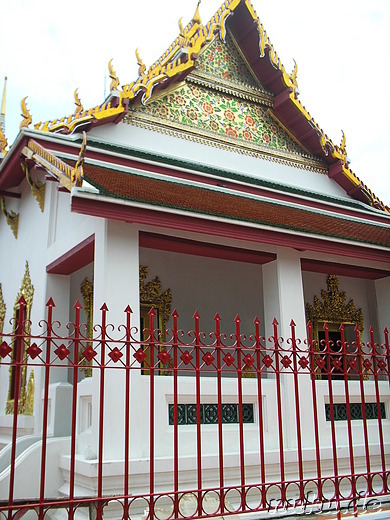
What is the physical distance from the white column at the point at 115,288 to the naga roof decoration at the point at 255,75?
2.51m

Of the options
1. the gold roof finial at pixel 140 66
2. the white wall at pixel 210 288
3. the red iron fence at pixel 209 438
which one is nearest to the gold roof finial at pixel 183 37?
the gold roof finial at pixel 140 66

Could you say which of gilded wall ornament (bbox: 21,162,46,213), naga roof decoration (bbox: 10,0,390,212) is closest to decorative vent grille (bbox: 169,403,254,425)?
gilded wall ornament (bbox: 21,162,46,213)

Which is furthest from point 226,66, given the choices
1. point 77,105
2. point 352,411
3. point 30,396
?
point 30,396

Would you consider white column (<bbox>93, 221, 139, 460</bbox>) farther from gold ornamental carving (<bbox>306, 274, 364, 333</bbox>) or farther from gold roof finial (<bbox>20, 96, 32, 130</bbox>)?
gold ornamental carving (<bbox>306, 274, 364, 333</bbox>)

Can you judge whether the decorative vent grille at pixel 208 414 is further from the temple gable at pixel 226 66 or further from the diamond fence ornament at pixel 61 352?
the temple gable at pixel 226 66

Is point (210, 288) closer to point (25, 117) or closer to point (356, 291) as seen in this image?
point (356, 291)

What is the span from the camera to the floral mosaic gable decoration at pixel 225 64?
→ 8539mm

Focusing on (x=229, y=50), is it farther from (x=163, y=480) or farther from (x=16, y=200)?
(x=163, y=480)

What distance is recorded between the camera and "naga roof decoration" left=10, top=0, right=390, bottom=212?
723cm

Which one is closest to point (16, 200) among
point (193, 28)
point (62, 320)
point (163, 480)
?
point (62, 320)

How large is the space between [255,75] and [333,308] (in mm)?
3775

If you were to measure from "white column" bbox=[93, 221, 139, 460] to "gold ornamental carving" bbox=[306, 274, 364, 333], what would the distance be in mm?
3567

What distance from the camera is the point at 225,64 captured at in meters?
8.78

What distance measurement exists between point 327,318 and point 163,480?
161 inches
